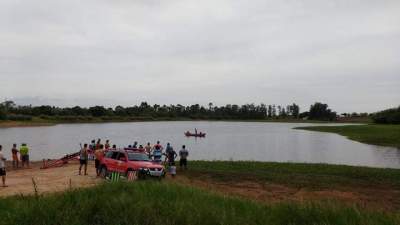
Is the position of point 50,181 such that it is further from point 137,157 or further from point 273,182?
point 273,182

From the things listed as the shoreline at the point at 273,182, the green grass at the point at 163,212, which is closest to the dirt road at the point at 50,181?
the shoreline at the point at 273,182

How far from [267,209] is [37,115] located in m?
156

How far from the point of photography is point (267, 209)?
11883mm

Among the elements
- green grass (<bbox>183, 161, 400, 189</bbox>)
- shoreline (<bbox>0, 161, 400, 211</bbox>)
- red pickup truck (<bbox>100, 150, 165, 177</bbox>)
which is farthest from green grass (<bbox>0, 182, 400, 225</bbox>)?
green grass (<bbox>183, 161, 400, 189</bbox>)

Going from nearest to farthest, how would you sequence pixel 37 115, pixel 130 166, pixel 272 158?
1. pixel 130 166
2. pixel 272 158
3. pixel 37 115

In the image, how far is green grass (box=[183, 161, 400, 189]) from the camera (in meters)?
23.8

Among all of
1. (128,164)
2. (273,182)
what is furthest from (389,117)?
(128,164)

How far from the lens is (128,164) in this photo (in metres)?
23.3

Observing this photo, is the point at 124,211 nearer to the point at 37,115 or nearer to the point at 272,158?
the point at 272,158

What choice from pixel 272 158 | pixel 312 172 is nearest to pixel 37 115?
pixel 272 158

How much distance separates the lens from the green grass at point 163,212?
34.4ft

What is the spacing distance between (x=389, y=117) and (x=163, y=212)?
117 meters

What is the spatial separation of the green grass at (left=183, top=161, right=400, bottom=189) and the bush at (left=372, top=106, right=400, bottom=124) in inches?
3596

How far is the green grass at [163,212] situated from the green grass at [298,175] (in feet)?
37.8
